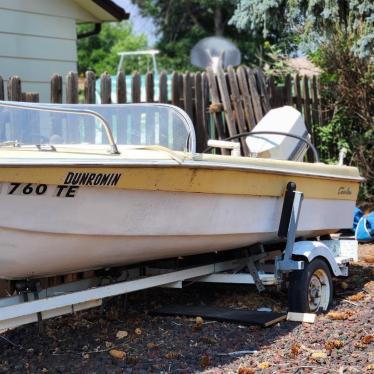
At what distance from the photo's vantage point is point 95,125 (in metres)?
5.43

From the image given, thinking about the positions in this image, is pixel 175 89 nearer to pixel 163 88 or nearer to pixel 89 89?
pixel 163 88

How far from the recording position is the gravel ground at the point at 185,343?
A: 4.88 m

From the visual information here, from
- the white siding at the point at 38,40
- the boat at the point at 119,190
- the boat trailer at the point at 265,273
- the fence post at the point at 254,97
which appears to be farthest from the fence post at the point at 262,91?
the boat at the point at 119,190

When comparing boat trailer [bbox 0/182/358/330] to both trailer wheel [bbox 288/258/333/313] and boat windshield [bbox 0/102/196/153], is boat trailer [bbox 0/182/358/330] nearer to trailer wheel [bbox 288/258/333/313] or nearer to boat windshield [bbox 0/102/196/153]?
trailer wheel [bbox 288/258/333/313]

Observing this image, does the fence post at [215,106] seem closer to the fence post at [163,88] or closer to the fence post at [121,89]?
the fence post at [163,88]

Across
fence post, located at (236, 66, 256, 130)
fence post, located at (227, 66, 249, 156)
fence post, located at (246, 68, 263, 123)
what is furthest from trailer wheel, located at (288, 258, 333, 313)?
fence post, located at (246, 68, 263, 123)

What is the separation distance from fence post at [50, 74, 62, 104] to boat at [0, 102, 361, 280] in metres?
2.13

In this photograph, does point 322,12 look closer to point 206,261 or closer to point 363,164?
point 363,164

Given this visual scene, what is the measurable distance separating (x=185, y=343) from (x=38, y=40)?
652cm

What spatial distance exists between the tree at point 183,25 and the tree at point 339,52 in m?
17.2

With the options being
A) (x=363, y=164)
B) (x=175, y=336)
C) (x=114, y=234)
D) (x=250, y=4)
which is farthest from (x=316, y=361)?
(x=250, y=4)

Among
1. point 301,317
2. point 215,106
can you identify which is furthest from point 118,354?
point 215,106

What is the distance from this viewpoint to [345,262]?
6746 millimetres

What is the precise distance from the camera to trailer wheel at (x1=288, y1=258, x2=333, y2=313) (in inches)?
234
